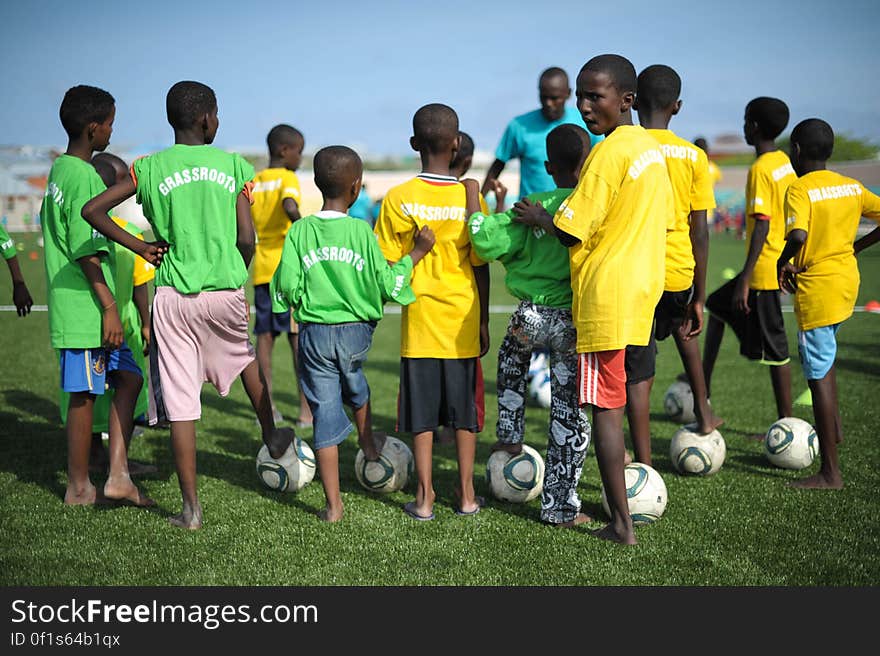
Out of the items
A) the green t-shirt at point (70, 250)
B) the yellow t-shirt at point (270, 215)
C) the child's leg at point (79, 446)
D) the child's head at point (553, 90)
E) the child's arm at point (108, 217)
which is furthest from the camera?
the yellow t-shirt at point (270, 215)

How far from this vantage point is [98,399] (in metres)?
6.14

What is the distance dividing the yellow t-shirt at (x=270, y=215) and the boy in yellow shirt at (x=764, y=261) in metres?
3.95

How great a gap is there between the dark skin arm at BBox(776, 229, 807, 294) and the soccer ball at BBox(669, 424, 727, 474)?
4.02 ft

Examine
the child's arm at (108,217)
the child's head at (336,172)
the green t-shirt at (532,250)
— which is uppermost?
the child's head at (336,172)

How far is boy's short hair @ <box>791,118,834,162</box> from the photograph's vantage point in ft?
18.2

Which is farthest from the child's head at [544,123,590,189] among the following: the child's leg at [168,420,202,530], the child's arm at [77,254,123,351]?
the child's arm at [77,254,123,351]

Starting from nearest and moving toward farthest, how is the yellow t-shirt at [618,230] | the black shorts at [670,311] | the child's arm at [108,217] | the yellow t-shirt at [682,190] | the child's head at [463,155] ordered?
the yellow t-shirt at [618,230], the child's arm at [108,217], the yellow t-shirt at [682,190], the black shorts at [670,311], the child's head at [463,155]

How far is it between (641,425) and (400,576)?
6.77ft

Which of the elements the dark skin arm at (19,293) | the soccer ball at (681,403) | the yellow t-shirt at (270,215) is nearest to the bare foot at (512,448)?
the soccer ball at (681,403)

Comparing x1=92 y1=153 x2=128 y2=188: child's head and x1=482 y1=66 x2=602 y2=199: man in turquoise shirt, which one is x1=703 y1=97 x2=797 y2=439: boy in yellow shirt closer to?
x1=482 y1=66 x2=602 y2=199: man in turquoise shirt

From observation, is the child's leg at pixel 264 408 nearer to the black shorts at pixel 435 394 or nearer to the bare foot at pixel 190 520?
the bare foot at pixel 190 520

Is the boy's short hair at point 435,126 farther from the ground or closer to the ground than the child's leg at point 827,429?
farther from the ground

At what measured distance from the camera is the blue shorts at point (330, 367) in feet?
16.2

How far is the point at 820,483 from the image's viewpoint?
559 cm
